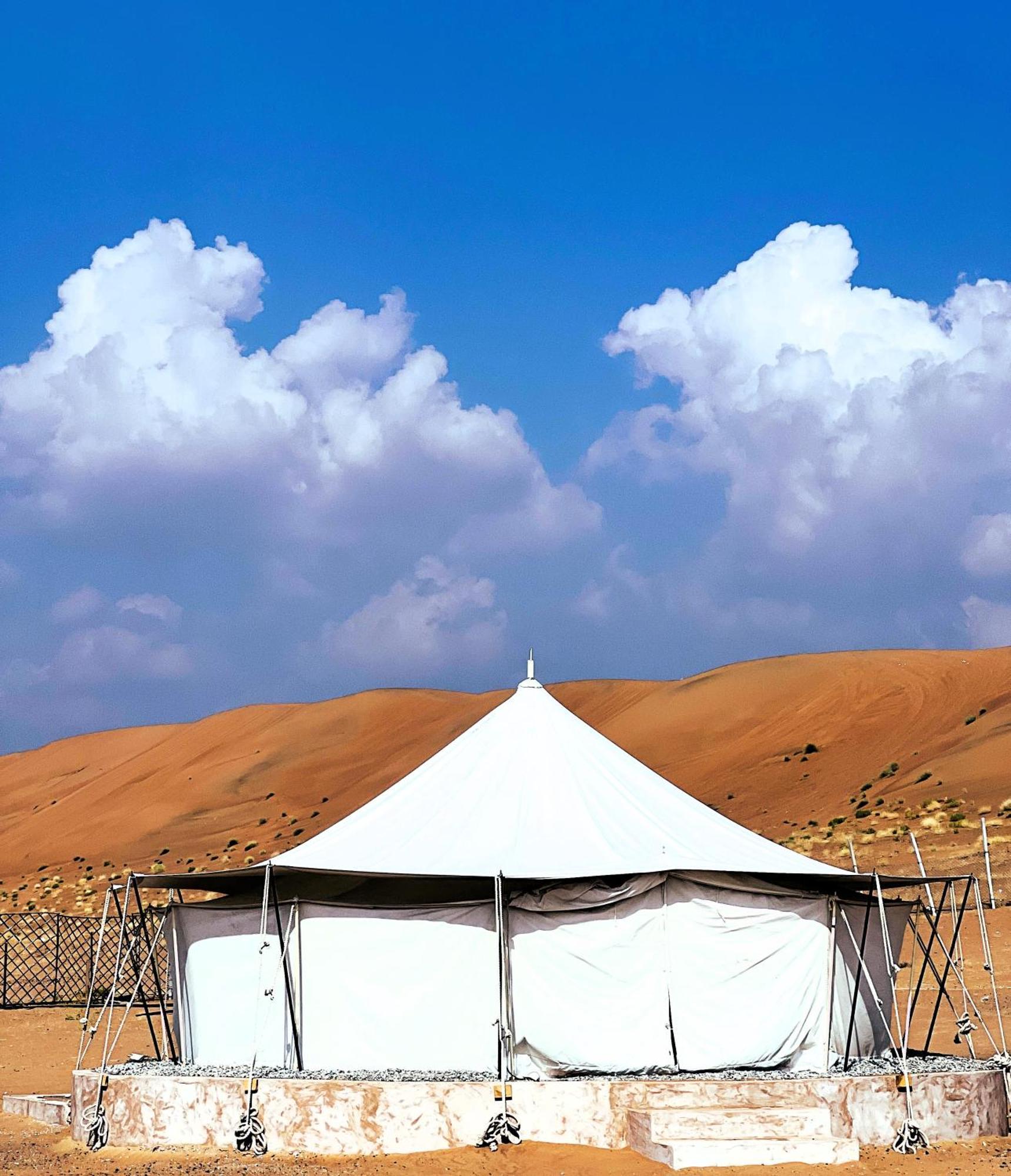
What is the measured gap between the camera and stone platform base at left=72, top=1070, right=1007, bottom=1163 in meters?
11.0

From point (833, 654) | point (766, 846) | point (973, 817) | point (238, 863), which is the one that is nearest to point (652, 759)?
point (833, 654)

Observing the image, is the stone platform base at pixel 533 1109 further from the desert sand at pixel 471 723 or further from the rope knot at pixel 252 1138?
the desert sand at pixel 471 723

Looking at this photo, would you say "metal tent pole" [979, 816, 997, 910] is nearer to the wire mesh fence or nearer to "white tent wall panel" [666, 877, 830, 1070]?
"white tent wall panel" [666, 877, 830, 1070]

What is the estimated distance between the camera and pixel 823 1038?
12.9 m

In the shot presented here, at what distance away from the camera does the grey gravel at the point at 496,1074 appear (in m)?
11.7

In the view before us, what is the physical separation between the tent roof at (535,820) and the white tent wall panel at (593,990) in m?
0.53

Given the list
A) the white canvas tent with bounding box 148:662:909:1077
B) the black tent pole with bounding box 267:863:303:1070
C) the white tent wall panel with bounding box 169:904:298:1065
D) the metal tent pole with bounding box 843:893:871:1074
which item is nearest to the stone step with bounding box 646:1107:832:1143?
the white canvas tent with bounding box 148:662:909:1077

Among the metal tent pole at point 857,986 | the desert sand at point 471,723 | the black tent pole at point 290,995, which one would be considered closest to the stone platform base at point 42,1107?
the desert sand at point 471,723

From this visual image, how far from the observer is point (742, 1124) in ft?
35.3

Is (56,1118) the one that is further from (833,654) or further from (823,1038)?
(833,654)

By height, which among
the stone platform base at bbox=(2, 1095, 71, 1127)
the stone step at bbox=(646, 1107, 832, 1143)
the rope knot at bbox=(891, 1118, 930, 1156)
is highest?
the stone platform base at bbox=(2, 1095, 71, 1127)

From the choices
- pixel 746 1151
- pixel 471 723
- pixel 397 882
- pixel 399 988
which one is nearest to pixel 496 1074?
pixel 399 988

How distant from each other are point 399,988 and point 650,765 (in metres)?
40.4

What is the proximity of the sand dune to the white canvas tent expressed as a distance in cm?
1650
